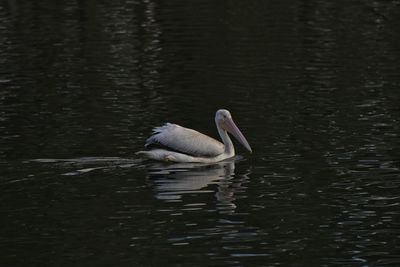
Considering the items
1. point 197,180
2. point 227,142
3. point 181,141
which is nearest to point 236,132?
point 227,142

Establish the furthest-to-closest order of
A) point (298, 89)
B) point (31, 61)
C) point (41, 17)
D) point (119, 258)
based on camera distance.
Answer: point (41, 17)
point (31, 61)
point (298, 89)
point (119, 258)

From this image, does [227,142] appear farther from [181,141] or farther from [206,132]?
[206,132]

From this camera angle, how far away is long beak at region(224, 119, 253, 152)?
14.3 meters

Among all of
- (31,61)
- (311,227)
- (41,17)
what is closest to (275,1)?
(41,17)

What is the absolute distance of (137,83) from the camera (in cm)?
1942

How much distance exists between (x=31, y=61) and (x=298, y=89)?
606 centimetres

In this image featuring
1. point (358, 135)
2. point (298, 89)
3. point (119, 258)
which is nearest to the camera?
point (119, 258)

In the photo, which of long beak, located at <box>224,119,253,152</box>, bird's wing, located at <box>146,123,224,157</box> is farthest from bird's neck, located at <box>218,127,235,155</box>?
bird's wing, located at <box>146,123,224,157</box>

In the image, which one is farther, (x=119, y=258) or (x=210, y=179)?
(x=210, y=179)

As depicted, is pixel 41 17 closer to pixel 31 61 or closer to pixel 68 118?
pixel 31 61

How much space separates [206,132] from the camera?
16078 millimetres

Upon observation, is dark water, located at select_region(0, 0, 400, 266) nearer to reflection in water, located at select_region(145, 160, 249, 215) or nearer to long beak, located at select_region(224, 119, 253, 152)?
reflection in water, located at select_region(145, 160, 249, 215)

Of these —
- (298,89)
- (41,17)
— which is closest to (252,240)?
(298,89)

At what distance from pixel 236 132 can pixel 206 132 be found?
5.13 feet
